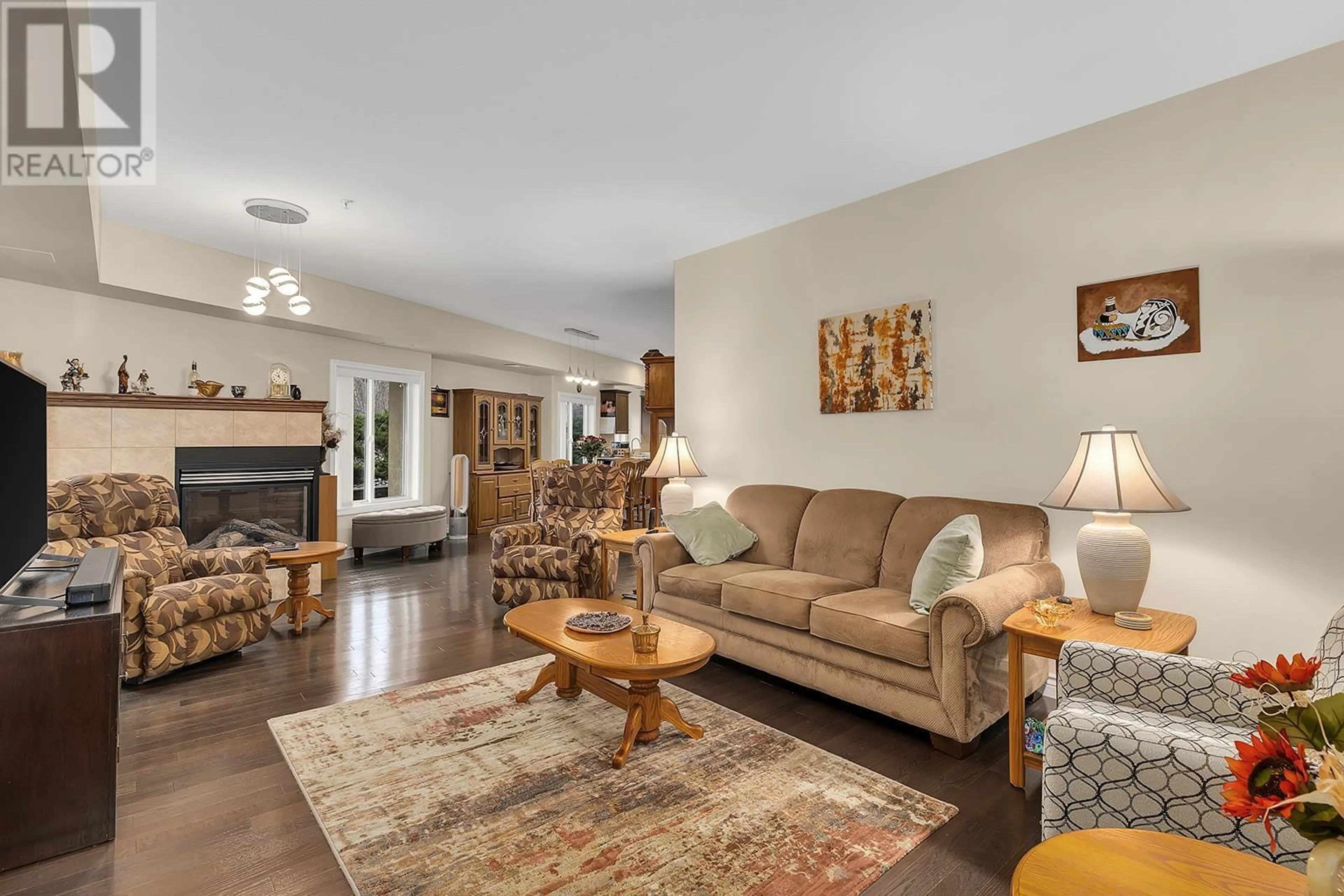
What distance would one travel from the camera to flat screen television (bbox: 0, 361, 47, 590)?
2.22m

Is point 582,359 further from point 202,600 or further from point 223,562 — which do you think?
point 202,600

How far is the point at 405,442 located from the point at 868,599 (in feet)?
21.1

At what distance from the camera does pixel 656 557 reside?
3953mm

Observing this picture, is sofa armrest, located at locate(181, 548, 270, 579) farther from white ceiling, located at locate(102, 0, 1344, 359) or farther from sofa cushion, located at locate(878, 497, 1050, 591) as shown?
sofa cushion, located at locate(878, 497, 1050, 591)

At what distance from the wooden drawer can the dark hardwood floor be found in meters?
4.21

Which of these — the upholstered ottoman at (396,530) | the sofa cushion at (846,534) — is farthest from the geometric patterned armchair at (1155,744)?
the upholstered ottoman at (396,530)

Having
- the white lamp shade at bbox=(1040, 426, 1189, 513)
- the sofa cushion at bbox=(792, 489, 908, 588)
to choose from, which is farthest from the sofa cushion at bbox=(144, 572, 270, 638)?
the white lamp shade at bbox=(1040, 426, 1189, 513)

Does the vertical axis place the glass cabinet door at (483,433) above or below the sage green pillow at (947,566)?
above

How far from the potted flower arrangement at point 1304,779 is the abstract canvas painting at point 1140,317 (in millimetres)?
2372

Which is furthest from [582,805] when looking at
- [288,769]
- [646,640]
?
[288,769]

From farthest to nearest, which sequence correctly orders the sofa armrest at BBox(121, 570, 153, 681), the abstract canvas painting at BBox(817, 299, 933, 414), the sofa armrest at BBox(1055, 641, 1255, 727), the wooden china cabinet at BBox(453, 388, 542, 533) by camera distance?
the wooden china cabinet at BBox(453, 388, 542, 533) → the abstract canvas painting at BBox(817, 299, 933, 414) → the sofa armrest at BBox(121, 570, 153, 681) → the sofa armrest at BBox(1055, 641, 1255, 727)

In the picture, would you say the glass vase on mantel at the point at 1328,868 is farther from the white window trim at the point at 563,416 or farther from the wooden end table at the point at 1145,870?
the white window trim at the point at 563,416

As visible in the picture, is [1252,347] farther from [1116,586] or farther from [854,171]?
[854,171]

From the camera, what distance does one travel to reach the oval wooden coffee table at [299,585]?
13.9ft
